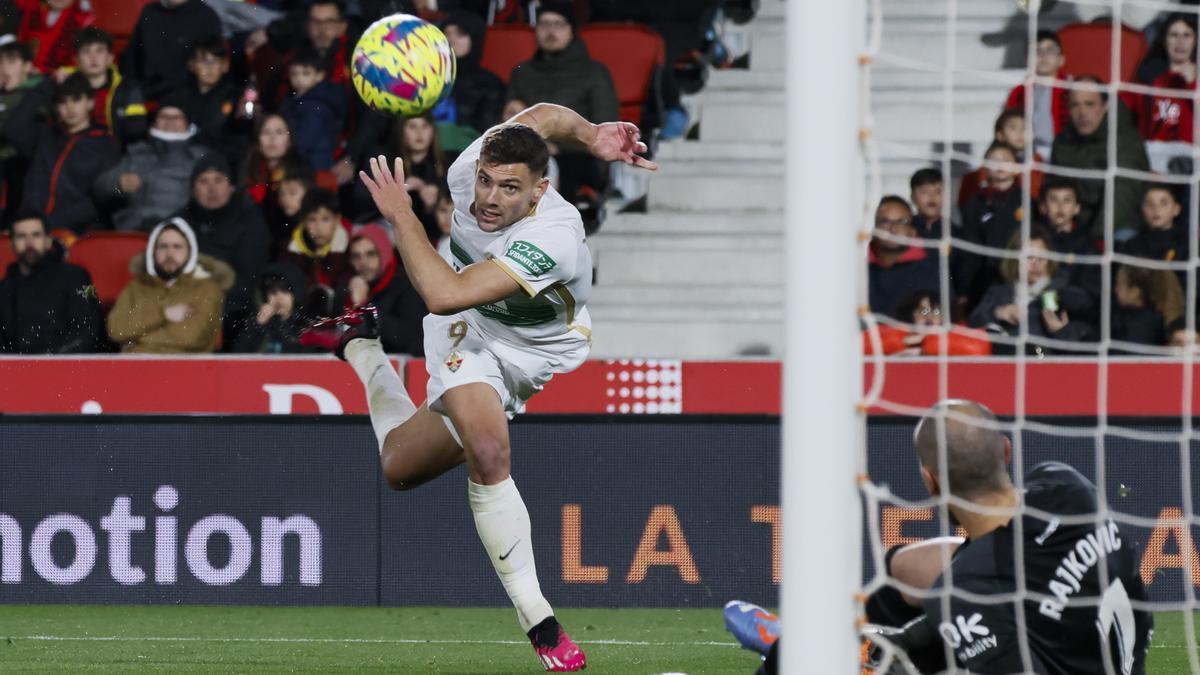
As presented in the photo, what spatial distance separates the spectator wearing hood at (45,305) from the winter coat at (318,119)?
161 centimetres

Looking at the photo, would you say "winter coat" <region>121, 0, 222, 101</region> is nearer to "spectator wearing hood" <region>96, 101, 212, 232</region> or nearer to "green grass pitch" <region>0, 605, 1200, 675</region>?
"spectator wearing hood" <region>96, 101, 212, 232</region>

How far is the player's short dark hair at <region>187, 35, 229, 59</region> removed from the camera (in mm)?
10875

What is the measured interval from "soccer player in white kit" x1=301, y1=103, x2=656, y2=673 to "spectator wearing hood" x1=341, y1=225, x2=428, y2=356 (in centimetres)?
268

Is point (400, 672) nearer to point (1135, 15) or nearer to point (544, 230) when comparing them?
point (544, 230)

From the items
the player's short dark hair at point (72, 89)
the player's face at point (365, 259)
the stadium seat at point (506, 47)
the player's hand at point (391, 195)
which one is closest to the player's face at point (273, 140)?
the player's face at point (365, 259)

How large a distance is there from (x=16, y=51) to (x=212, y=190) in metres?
2.06

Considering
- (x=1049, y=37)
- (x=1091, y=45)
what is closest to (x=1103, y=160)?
(x=1049, y=37)

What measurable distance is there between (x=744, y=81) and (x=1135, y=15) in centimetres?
221

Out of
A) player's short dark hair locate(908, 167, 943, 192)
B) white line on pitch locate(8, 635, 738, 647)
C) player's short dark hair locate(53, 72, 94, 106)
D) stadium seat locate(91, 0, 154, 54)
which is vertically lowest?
white line on pitch locate(8, 635, 738, 647)

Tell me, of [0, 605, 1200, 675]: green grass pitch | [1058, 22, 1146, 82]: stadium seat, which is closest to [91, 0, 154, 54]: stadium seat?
[0, 605, 1200, 675]: green grass pitch

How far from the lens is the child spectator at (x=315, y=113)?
423 inches

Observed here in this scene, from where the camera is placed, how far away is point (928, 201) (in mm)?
9180

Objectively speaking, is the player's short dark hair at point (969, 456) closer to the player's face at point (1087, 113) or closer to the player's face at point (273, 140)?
the player's face at point (1087, 113)

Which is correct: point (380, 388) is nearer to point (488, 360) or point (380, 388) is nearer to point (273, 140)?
point (488, 360)
